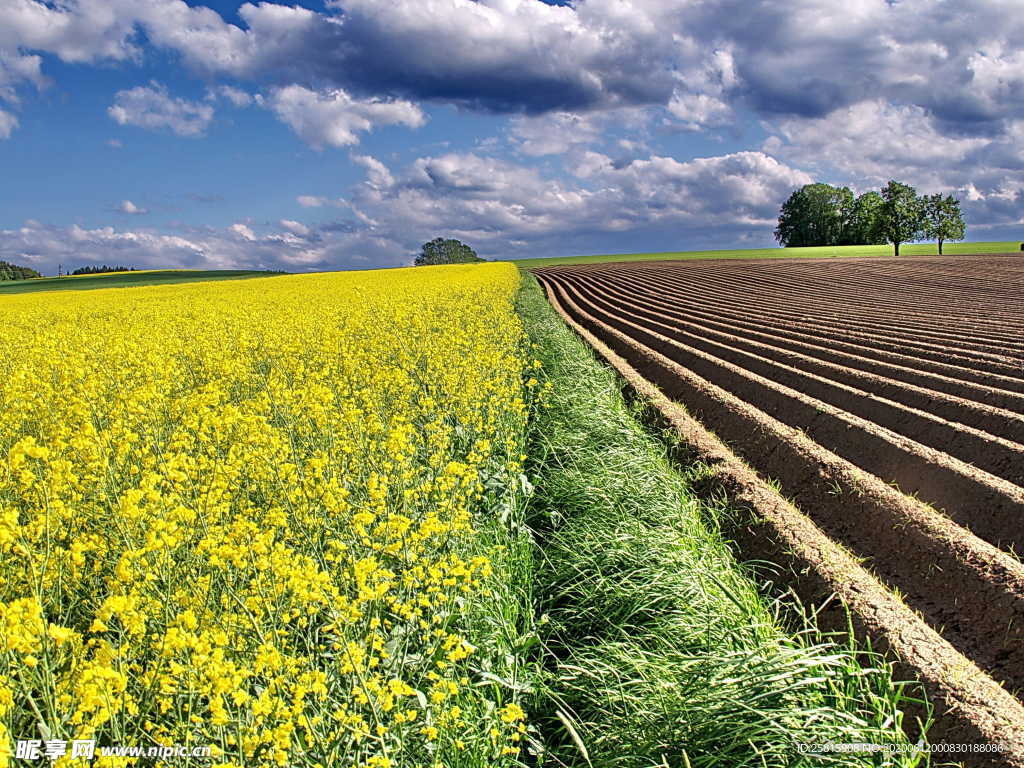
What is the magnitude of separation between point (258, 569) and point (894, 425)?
24.3 feet

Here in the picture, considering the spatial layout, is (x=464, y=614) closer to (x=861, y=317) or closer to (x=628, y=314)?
(x=861, y=317)

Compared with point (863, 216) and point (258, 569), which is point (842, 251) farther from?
point (258, 569)

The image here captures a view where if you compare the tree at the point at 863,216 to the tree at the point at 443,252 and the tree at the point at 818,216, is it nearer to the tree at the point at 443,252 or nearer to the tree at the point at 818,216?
the tree at the point at 818,216

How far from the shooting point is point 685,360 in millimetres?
12469

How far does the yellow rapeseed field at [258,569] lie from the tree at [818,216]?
95.3 m

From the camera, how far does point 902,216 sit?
226 ft

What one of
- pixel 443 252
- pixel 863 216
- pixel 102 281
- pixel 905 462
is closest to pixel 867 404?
pixel 905 462

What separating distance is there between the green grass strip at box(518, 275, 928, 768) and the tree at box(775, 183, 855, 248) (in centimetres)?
9629

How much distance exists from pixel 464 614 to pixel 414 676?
0.46 metres

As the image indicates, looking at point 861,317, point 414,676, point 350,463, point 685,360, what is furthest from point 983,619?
point 861,317

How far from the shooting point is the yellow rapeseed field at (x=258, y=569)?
2410 millimetres

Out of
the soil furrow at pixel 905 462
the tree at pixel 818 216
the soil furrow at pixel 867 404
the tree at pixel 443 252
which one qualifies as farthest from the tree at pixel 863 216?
the soil furrow at pixel 905 462

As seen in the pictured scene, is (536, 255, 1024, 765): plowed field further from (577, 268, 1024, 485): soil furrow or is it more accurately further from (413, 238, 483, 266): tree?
(413, 238, 483, 266): tree

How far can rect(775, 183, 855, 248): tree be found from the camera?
90.4 metres
